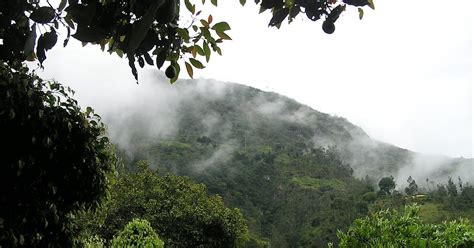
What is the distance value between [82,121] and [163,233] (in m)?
16.7

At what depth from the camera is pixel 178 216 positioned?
19.6 m

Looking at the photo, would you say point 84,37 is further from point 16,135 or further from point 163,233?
point 163,233

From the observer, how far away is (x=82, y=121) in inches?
133

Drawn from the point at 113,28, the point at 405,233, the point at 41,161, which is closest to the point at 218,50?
the point at 113,28

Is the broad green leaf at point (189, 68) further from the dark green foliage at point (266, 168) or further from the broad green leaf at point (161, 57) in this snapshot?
the dark green foliage at point (266, 168)

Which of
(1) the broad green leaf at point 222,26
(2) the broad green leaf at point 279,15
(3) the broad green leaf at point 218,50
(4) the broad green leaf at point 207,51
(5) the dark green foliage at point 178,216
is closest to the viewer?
(2) the broad green leaf at point 279,15

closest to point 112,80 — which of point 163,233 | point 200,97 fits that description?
point 200,97

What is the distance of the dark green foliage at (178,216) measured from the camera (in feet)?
64.0

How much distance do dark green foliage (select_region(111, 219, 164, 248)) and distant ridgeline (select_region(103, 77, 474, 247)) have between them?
3141 centimetres

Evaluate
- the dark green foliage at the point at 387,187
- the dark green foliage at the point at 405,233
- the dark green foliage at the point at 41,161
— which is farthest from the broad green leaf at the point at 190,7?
the dark green foliage at the point at 387,187

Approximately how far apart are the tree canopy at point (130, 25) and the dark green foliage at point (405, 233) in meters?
2.72

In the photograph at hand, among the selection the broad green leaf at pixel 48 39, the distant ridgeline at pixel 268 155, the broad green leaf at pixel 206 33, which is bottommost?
the broad green leaf at pixel 48 39

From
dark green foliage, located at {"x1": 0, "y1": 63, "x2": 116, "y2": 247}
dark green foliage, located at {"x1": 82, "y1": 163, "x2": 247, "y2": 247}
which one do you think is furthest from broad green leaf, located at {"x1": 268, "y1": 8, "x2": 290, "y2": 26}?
dark green foliage, located at {"x1": 82, "y1": 163, "x2": 247, "y2": 247}

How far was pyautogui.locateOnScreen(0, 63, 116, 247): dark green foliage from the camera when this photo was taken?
290 cm
